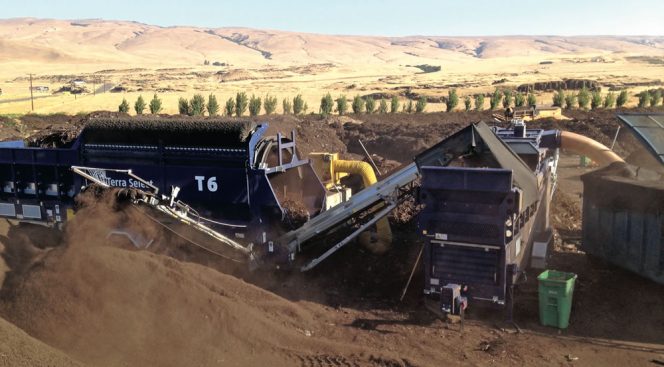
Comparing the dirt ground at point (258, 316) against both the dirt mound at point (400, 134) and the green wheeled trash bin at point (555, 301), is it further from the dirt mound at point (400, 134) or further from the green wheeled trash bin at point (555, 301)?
the dirt mound at point (400, 134)

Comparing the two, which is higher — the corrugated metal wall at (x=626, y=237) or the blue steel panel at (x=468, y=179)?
the blue steel panel at (x=468, y=179)

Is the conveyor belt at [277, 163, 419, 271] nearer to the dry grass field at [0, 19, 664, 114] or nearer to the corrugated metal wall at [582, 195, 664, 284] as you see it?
the corrugated metal wall at [582, 195, 664, 284]

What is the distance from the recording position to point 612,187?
10406mm

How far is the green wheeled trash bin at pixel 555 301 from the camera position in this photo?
28.4 feet

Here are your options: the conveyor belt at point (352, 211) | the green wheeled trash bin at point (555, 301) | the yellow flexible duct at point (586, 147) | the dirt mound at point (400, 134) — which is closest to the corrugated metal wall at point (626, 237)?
the green wheeled trash bin at point (555, 301)

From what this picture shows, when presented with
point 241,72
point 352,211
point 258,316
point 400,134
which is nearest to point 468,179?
point 352,211

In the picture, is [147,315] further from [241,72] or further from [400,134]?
[241,72]

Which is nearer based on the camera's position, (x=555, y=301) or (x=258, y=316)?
(x=258, y=316)

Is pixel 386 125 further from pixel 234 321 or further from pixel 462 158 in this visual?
pixel 234 321

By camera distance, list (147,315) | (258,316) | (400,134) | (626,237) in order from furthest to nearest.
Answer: (400,134) < (626,237) < (258,316) < (147,315)

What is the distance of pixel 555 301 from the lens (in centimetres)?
875

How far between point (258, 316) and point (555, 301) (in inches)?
155

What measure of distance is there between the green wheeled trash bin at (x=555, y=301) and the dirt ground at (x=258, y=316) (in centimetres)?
15

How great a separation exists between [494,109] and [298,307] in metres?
35.5
